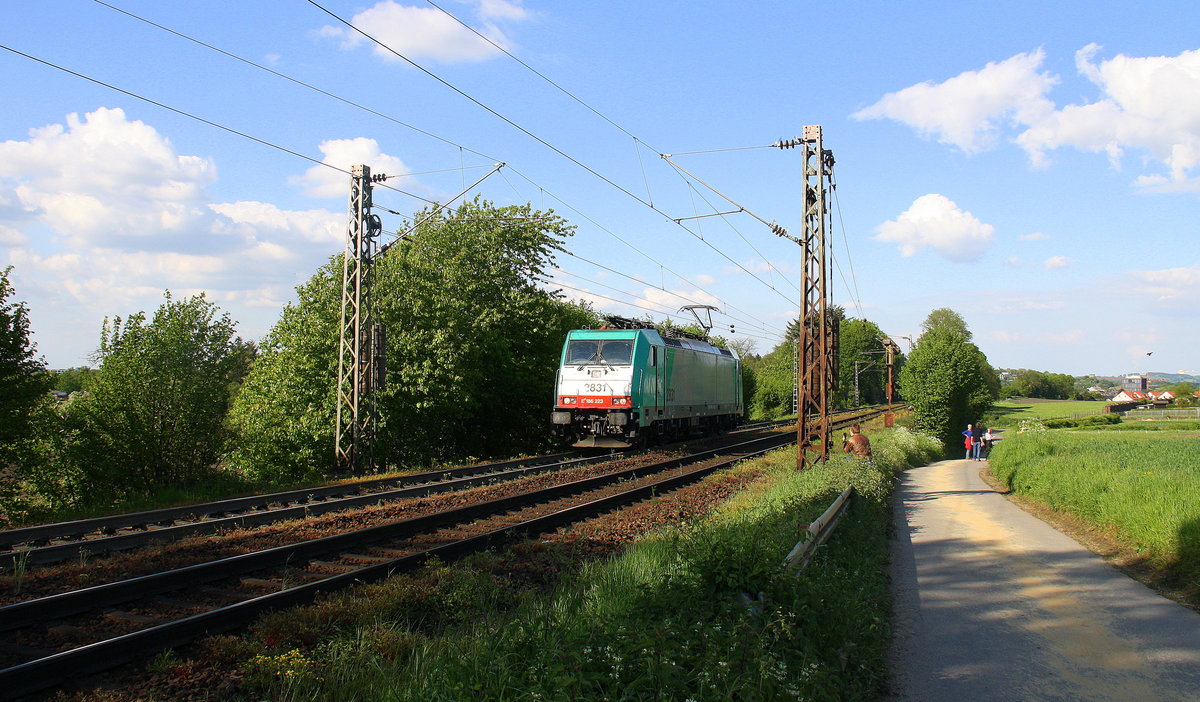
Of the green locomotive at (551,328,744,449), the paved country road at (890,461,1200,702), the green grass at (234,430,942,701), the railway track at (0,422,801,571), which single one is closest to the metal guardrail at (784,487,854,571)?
the green grass at (234,430,942,701)

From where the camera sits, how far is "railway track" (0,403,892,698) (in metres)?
5.11

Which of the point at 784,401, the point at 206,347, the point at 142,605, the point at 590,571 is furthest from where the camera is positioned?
the point at 784,401

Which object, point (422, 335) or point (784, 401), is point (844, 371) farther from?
point (422, 335)

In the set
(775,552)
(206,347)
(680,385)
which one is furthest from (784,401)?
(775,552)

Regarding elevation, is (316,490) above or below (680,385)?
below

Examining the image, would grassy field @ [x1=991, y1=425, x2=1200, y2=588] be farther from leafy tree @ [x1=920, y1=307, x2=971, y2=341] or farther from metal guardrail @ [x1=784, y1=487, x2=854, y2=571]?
leafy tree @ [x1=920, y1=307, x2=971, y2=341]

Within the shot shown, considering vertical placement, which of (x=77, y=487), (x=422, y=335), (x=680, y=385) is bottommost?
(x=77, y=487)

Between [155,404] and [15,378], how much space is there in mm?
3888

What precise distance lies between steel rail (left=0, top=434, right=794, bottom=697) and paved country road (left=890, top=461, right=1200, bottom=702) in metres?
4.68

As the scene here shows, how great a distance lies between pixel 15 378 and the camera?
18.9m

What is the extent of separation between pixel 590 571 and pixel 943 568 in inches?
181

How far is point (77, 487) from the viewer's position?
2089 cm

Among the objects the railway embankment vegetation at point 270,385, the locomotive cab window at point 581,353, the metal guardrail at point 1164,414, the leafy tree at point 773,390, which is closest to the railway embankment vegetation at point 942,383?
the railway embankment vegetation at point 270,385

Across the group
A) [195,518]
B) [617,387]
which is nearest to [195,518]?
[195,518]
